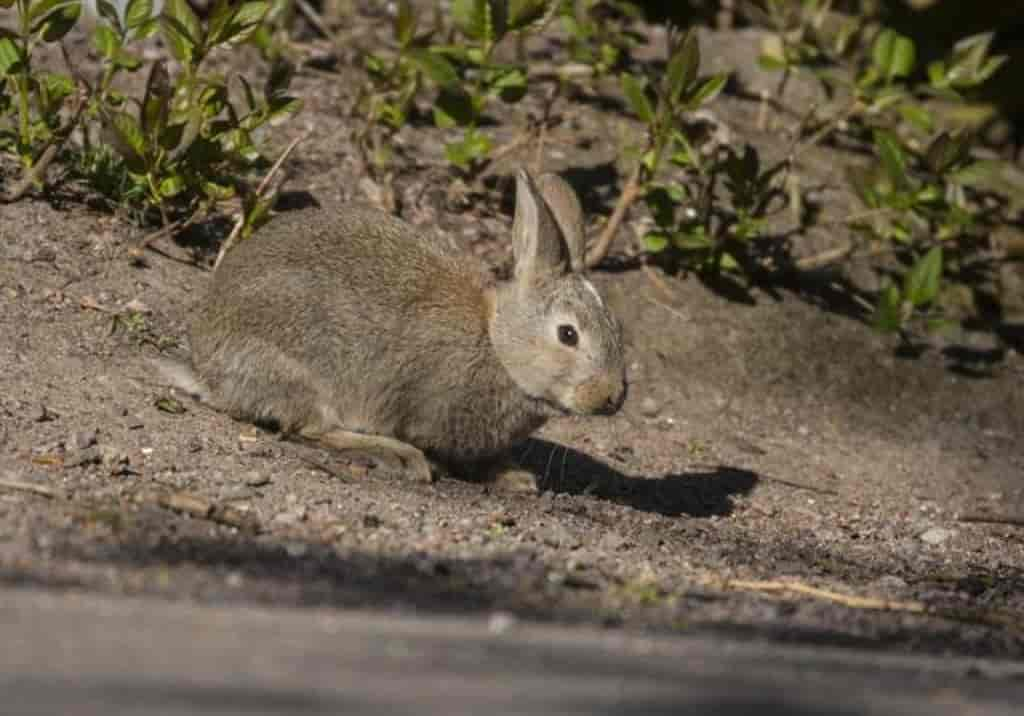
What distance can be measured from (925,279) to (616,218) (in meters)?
1.65

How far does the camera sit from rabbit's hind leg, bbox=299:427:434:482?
20.9 feet

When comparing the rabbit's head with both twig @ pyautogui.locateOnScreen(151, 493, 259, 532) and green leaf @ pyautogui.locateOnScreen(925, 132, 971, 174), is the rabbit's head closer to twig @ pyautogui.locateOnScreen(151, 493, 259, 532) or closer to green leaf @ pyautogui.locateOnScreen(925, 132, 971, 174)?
twig @ pyautogui.locateOnScreen(151, 493, 259, 532)

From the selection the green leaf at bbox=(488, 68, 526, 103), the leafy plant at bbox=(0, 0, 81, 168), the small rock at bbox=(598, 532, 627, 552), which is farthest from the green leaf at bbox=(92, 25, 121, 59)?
the small rock at bbox=(598, 532, 627, 552)

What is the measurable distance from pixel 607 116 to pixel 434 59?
79.4 inches

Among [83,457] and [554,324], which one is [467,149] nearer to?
[554,324]

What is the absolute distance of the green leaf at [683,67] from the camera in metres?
7.71

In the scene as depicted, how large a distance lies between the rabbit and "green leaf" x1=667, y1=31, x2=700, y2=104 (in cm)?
151

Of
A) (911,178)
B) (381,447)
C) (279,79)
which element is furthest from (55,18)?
(911,178)

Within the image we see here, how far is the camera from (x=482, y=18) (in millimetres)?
8055

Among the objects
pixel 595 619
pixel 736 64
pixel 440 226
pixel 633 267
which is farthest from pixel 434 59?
pixel 595 619

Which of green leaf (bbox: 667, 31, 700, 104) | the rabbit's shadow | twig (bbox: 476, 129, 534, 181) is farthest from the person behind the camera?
twig (bbox: 476, 129, 534, 181)

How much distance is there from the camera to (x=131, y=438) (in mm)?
5824

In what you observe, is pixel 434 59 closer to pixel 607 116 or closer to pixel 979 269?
pixel 607 116

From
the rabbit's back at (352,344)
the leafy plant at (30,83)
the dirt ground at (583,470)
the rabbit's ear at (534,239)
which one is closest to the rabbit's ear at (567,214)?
the rabbit's ear at (534,239)
